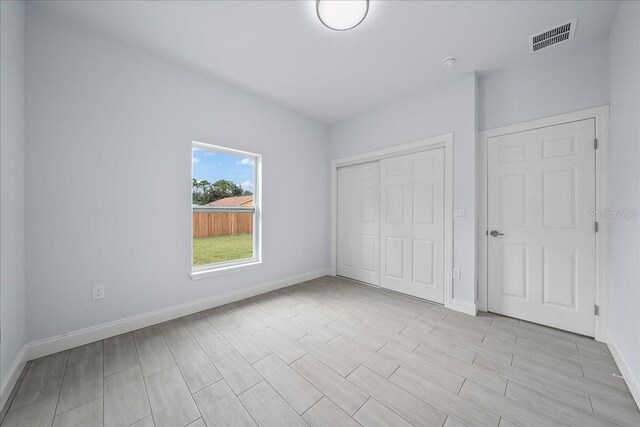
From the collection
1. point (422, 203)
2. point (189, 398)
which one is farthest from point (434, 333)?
point (189, 398)

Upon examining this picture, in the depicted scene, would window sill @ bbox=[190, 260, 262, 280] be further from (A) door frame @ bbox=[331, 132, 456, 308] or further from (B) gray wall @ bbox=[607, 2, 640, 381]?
(B) gray wall @ bbox=[607, 2, 640, 381]

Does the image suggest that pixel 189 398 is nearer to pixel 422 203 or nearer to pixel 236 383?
pixel 236 383

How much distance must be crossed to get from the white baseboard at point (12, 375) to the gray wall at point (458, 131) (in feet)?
12.5

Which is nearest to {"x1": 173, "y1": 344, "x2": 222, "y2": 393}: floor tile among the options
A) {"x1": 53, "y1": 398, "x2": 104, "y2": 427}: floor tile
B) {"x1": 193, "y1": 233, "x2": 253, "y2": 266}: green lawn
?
{"x1": 53, "y1": 398, "x2": 104, "y2": 427}: floor tile

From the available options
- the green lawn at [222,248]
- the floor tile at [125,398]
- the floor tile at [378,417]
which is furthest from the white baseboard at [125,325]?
the floor tile at [378,417]

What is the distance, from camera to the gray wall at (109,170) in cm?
188

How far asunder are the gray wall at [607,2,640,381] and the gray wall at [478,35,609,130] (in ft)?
0.39

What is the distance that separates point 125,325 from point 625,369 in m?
4.02

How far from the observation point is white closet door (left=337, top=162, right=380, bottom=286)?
3.72 metres

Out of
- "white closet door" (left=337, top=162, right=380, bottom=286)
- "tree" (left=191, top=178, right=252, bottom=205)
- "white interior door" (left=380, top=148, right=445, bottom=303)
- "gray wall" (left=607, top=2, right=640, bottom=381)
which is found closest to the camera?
"gray wall" (left=607, top=2, right=640, bottom=381)

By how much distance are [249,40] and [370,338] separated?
302cm

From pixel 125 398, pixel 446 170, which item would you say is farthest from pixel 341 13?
pixel 125 398

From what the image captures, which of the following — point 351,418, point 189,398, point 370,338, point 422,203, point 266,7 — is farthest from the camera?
point 422,203

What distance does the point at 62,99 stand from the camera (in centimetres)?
196
